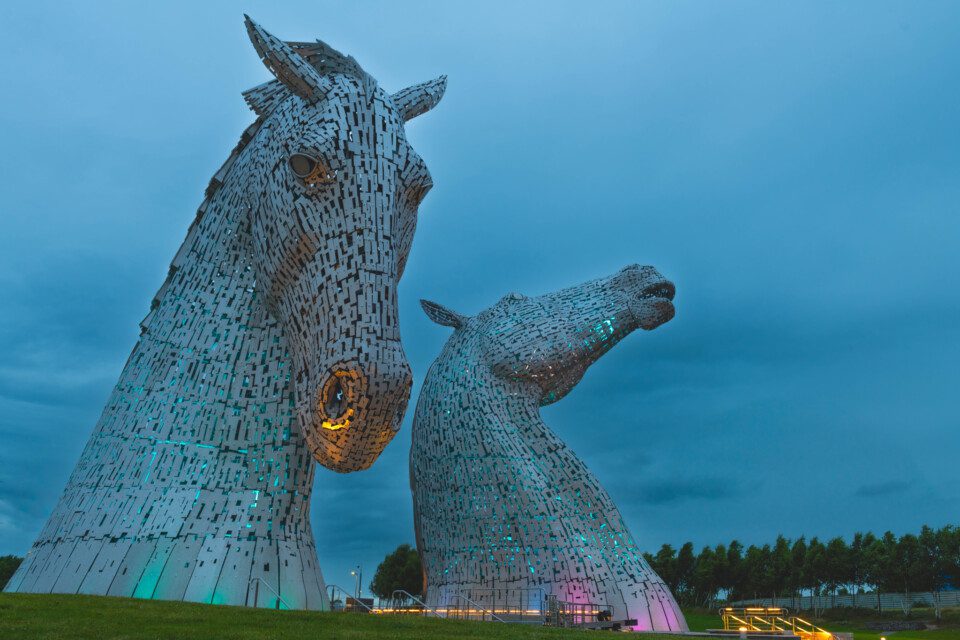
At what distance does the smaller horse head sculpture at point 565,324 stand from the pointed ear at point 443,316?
46 centimetres

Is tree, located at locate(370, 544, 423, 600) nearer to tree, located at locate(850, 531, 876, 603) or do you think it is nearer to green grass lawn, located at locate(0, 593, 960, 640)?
tree, located at locate(850, 531, 876, 603)

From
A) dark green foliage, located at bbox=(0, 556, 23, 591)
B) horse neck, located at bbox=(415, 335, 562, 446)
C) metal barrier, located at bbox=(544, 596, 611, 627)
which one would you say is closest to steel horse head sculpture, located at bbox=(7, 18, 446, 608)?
metal barrier, located at bbox=(544, 596, 611, 627)

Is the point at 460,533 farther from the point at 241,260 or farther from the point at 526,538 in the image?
the point at 241,260

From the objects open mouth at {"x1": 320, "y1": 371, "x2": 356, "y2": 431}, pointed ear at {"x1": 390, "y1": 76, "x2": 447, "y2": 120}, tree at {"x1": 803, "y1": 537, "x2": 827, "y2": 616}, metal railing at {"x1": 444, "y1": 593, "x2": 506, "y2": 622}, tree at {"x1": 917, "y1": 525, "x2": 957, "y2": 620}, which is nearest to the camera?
open mouth at {"x1": 320, "y1": 371, "x2": 356, "y2": 431}

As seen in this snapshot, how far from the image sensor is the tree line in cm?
3306

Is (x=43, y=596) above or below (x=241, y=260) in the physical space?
below

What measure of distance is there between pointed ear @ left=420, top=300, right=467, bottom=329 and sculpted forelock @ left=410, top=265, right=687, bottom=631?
0.29 ft

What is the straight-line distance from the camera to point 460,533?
1260 centimetres

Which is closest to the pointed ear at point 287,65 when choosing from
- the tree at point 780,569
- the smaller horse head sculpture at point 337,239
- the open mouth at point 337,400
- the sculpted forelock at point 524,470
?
the smaller horse head sculpture at point 337,239

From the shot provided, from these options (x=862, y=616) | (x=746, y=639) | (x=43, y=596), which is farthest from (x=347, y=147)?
(x=862, y=616)

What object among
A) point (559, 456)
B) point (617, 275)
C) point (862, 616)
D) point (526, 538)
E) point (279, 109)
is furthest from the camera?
point (862, 616)

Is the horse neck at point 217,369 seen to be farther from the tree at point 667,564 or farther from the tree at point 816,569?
the tree at point 667,564

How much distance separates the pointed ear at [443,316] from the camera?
1545 centimetres

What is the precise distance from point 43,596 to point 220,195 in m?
2.58
